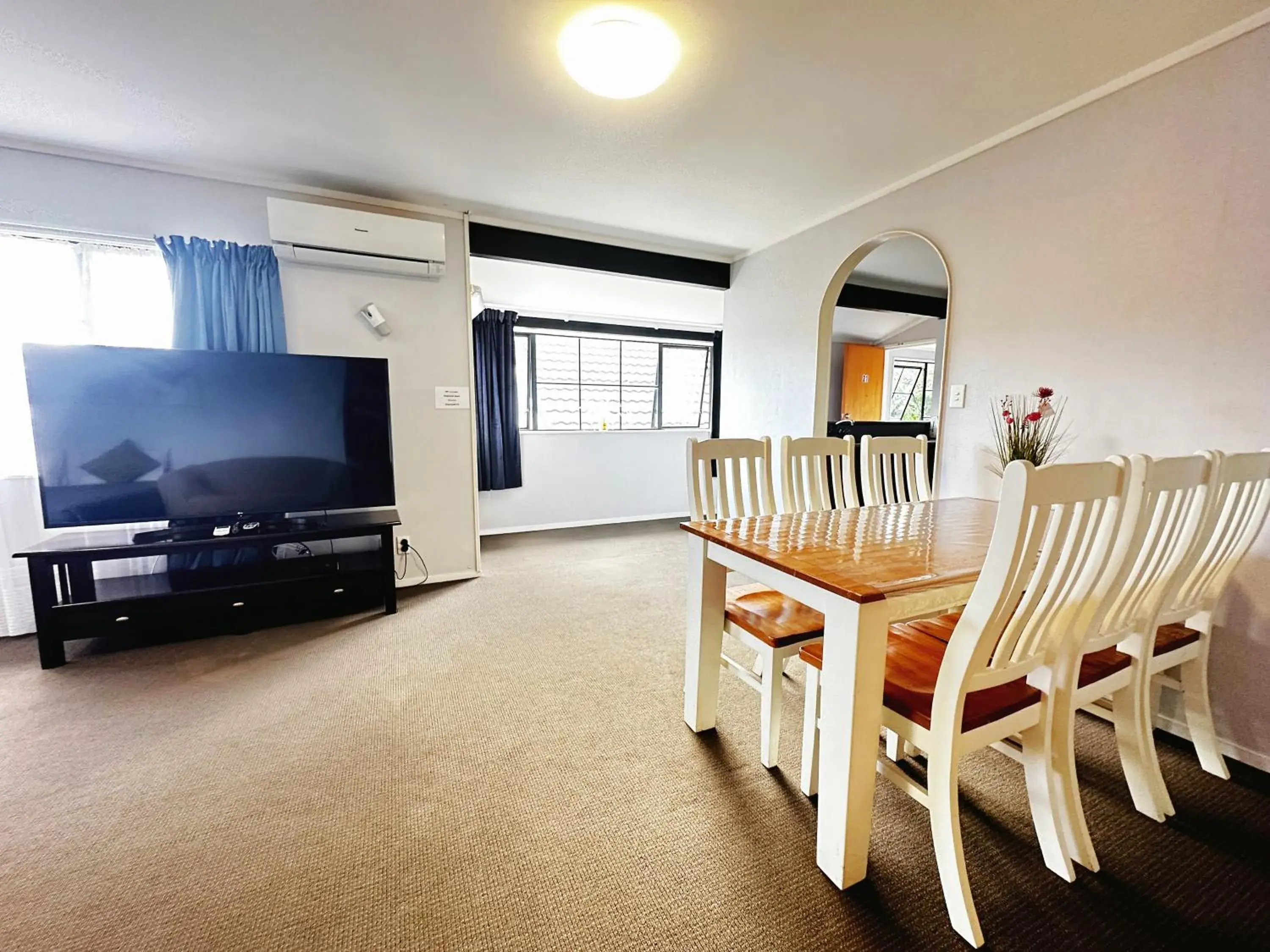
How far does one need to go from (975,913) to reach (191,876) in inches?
74.9

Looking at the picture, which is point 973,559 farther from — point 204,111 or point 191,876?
point 204,111

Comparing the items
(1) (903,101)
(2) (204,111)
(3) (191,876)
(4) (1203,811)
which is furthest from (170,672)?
(1) (903,101)

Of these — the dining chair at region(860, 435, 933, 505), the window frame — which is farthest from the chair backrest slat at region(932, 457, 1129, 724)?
the window frame

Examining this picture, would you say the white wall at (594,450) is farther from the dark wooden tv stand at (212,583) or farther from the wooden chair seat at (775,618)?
the wooden chair seat at (775,618)

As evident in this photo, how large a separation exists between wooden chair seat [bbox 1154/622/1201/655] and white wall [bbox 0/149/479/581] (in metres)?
3.38

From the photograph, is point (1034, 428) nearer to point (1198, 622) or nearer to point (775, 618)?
point (1198, 622)

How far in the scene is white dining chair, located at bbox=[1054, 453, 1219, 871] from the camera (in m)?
1.11

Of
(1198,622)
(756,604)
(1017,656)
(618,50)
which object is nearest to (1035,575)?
(1017,656)

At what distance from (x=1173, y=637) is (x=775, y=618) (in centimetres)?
118

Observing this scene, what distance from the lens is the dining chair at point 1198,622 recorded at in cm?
131

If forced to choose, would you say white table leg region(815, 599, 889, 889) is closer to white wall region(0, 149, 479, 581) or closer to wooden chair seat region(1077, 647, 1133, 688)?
wooden chair seat region(1077, 647, 1133, 688)

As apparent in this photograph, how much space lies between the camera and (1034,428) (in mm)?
2197

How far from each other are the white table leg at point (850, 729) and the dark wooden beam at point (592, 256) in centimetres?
317

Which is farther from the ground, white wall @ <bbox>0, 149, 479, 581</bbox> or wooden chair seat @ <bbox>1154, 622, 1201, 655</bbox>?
white wall @ <bbox>0, 149, 479, 581</bbox>
